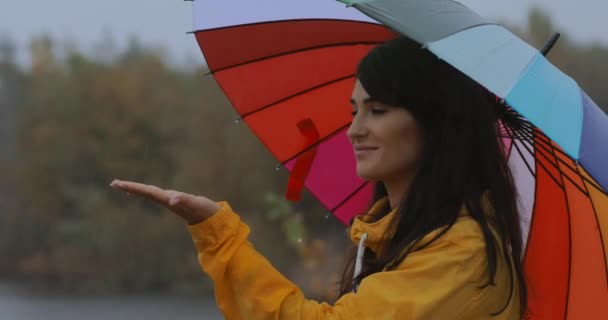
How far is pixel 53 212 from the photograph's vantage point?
2862 centimetres

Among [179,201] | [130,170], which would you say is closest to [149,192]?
[179,201]

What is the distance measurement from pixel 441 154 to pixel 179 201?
1.61 feet

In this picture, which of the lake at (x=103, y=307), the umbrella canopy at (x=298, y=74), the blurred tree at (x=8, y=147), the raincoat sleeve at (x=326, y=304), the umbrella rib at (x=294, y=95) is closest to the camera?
the raincoat sleeve at (x=326, y=304)

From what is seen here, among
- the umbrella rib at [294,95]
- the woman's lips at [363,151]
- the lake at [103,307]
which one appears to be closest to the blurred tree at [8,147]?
the lake at [103,307]

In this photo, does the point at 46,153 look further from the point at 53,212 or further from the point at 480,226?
the point at 480,226

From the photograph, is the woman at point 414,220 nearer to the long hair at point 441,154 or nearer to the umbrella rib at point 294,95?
the long hair at point 441,154

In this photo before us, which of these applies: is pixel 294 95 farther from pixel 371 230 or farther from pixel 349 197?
pixel 371 230

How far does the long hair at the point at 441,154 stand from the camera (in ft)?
6.41

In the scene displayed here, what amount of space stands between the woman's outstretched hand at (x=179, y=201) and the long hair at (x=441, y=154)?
336 mm

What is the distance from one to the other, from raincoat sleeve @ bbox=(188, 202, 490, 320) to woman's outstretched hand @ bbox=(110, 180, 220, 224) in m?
0.01

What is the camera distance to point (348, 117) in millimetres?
2605

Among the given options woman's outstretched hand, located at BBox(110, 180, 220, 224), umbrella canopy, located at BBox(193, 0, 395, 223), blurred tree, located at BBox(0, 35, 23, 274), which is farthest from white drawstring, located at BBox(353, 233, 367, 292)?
blurred tree, located at BBox(0, 35, 23, 274)

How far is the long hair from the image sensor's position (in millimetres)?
1953

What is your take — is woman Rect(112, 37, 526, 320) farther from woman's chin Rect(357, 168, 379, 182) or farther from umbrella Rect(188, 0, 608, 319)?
umbrella Rect(188, 0, 608, 319)
